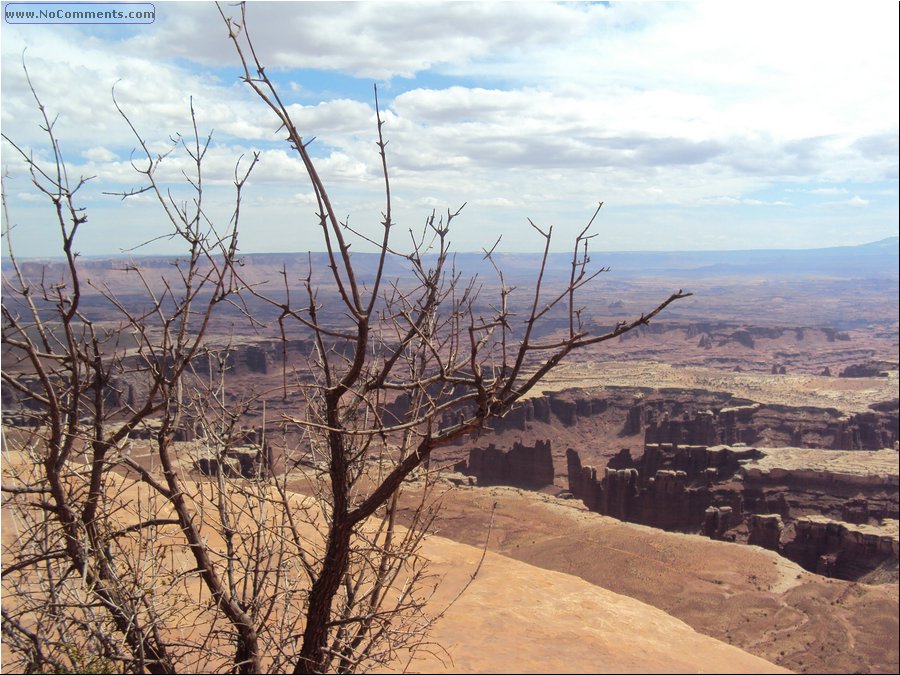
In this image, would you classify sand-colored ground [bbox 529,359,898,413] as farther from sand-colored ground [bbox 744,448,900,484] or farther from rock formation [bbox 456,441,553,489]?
rock formation [bbox 456,441,553,489]

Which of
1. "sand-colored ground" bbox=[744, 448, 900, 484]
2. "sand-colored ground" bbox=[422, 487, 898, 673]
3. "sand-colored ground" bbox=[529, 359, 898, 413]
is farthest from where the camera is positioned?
"sand-colored ground" bbox=[529, 359, 898, 413]

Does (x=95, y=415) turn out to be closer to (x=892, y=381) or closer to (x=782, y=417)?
(x=782, y=417)

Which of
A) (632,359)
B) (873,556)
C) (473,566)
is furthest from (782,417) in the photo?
(632,359)

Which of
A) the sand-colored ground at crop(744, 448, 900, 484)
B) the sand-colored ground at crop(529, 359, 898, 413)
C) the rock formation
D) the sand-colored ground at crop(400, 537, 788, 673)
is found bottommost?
the rock formation

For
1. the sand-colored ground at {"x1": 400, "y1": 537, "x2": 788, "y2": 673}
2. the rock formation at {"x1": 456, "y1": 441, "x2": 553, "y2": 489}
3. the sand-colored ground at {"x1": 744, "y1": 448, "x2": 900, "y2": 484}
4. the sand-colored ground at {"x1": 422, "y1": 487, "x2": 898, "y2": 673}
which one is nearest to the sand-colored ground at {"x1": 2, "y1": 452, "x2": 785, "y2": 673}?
the sand-colored ground at {"x1": 400, "y1": 537, "x2": 788, "y2": 673}

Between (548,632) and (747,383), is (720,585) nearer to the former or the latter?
(548,632)

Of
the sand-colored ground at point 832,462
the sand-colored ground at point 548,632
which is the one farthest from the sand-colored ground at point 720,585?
the sand-colored ground at point 832,462

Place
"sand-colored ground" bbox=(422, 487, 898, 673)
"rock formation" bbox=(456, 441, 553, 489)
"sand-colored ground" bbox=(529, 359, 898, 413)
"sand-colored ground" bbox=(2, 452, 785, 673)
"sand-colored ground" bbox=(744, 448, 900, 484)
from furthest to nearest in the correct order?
"sand-colored ground" bbox=(529, 359, 898, 413)
"rock formation" bbox=(456, 441, 553, 489)
"sand-colored ground" bbox=(744, 448, 900, 484)
"sand-colored ground" bbox=(422, 487, 898, 673)
"sand-colored ground" bbox=(2, 452, 785, 673)

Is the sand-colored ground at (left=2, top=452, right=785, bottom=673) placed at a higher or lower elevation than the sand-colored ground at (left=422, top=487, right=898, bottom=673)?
higher

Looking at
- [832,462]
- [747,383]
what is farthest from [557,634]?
[747,383]
